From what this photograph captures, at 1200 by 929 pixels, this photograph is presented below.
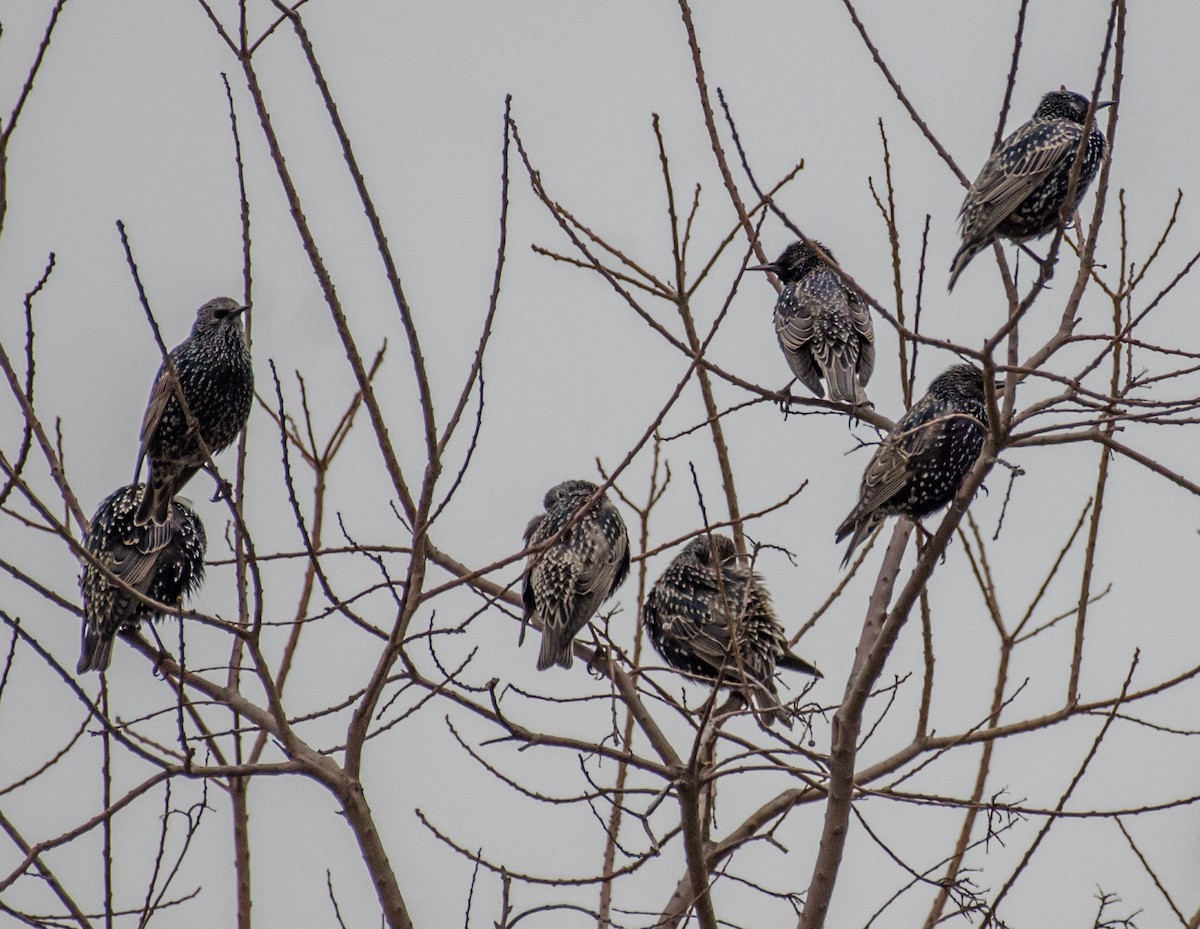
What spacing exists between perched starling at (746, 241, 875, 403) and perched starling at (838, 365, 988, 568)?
501mm

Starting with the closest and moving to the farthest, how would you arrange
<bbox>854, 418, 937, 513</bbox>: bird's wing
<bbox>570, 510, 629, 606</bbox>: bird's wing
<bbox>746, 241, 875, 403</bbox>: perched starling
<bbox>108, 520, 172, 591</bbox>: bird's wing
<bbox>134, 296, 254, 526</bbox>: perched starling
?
<bbox>854, 418, 937, 513</bbox>: bird's wing, <bbox>570, 510, 629, 606</bbox>: bird's wing, <bbox>108, 520, 172, 591</bbox>: bird's wing, <bbox>134, 296, 254, 526</bbox>: perched starling, <bbox>746, 241, 875, 403</bbox>: perched starling

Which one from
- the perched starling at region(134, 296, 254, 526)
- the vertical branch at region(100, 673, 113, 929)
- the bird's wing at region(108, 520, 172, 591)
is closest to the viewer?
the vertical branch at region(100, 673, 113, 929)

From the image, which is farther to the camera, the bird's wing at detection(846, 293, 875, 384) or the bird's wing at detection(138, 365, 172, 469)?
the bird's wing at detection(846, 293, 875, 384)

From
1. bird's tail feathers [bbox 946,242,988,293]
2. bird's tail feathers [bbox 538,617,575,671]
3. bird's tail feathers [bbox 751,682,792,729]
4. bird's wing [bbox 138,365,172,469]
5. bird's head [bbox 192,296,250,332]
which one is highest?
bird's head [bbox 192,296,250,332]

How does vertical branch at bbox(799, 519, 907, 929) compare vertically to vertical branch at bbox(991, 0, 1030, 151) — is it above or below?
below

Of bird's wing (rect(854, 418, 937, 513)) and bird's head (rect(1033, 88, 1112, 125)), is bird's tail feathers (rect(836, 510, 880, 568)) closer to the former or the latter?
bird's wing (rect(854, 418, 937, 513))

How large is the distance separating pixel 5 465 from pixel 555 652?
2.72 metres

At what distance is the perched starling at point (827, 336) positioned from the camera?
6.62 m

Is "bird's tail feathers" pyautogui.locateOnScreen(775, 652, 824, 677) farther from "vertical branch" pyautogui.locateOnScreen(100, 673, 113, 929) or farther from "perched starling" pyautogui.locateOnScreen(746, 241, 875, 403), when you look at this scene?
"vertical branch" pyautogui.locateOnScreen(100, 673, 113, 929)

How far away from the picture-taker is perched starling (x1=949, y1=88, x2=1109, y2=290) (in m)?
6.05

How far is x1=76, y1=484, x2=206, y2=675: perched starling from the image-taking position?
5.78 m

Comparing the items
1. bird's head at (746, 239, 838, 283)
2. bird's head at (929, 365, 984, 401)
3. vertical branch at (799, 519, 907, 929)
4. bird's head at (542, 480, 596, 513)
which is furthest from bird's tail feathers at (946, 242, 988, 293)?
vertical branch at (799, 519, 907, 929)

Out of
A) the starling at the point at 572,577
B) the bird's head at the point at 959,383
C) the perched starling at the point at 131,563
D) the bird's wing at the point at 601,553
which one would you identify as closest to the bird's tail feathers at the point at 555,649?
the starling at the point at 572,577

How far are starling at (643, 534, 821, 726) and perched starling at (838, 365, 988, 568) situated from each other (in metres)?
0.58
